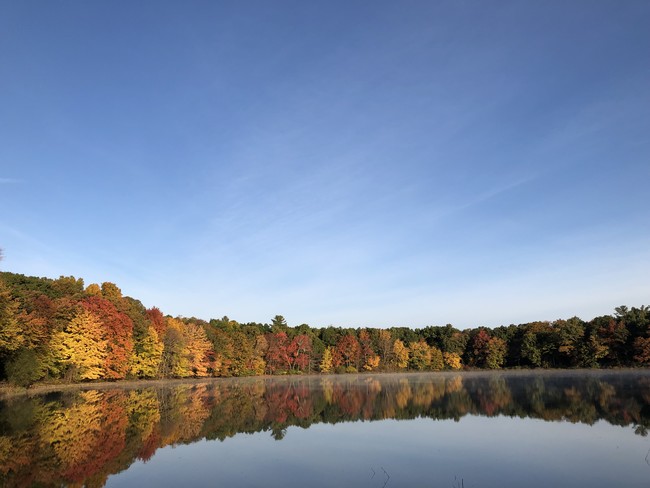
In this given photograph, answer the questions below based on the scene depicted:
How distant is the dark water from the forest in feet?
62.1

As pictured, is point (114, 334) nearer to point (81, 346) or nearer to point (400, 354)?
point (81, 346)

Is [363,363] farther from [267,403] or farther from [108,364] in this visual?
[267,403]

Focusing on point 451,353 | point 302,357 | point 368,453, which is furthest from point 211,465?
point 451,353

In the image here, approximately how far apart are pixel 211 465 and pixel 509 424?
15236mm

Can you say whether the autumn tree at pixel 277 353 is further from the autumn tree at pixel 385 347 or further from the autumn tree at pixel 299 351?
the autumn tree at pixel 385 347

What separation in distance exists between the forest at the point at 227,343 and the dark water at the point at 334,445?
62.1 feet

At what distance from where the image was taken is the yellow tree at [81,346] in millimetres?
50344

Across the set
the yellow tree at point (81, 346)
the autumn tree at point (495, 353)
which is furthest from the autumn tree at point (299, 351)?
the yellow tree at point (81, 346)

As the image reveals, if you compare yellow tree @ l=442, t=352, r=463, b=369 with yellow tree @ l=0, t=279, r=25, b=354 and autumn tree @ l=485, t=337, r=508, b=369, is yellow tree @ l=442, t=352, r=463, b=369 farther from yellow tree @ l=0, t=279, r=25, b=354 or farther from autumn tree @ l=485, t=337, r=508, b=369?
yellow tree @ l=0, t=279, r=25, b=354

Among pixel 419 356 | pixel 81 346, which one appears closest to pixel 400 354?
pixel 419 356

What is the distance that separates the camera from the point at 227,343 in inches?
3216

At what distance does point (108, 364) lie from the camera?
2238 inches

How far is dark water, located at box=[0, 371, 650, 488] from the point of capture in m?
13.5

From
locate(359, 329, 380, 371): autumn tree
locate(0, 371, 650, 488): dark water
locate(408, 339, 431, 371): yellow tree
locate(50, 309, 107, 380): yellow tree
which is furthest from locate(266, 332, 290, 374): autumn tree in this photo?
locate(0, 371, 650, 488): dark water
